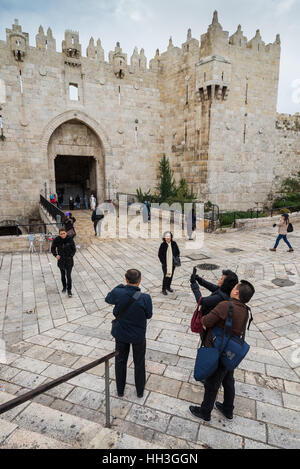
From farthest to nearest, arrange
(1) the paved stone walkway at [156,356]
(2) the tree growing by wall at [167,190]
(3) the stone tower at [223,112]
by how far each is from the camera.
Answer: (2) the tree growing by wall at [167,190], (3) the stone tower at [223,112], (1) the paved stone walkway at [156,356]

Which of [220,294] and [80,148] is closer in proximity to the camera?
[220,294]

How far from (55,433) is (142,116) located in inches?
781

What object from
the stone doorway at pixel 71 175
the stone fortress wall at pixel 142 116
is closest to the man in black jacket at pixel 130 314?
the stone fortress wall at pixel 142 116

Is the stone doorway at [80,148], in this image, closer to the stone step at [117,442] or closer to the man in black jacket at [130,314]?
the man in black jacket at [130,314]

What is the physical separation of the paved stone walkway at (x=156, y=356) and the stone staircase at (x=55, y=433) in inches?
1.0

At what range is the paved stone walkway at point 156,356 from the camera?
9.20ft

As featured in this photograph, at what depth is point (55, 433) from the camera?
271cm

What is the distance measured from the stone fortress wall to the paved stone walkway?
35.4 ft

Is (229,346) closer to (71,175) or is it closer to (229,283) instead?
(229,283)

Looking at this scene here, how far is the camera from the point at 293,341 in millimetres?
4430

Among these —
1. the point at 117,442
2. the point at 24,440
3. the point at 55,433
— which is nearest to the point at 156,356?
the point at 117,442

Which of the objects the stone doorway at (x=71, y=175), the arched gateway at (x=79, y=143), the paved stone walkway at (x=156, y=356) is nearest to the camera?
the paved stone walkway at (x=156, y=356)
